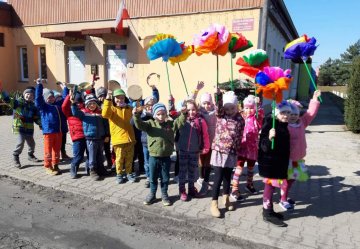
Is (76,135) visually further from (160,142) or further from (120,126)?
(160,142)

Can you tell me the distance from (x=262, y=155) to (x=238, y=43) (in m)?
1.78

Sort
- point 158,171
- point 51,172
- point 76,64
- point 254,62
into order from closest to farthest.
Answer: point 254,62
point 158,171
point 51,172
point 76,64

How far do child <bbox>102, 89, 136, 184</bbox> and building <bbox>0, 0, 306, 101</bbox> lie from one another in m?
6.01

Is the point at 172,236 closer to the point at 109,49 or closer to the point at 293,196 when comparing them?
the point at 293,196

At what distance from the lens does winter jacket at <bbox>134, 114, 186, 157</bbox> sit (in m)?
4.52

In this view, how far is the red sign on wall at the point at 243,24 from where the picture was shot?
10156 mm

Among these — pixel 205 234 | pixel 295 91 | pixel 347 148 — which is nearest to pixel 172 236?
pixel 205 234

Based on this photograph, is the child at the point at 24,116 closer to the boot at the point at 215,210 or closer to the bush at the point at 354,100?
the boot at the point at 215,210

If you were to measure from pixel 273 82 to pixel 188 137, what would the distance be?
1.52 metres

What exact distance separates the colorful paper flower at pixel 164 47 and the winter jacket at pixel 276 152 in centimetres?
183

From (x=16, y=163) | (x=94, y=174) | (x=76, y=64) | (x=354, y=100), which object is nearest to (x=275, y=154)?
(x=94, y=174)

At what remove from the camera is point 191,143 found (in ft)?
15.4

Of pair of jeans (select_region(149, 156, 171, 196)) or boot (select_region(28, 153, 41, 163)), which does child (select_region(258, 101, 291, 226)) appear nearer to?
pair of jeans (select_region(149, 156, 171, 196))

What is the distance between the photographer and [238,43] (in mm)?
4848
